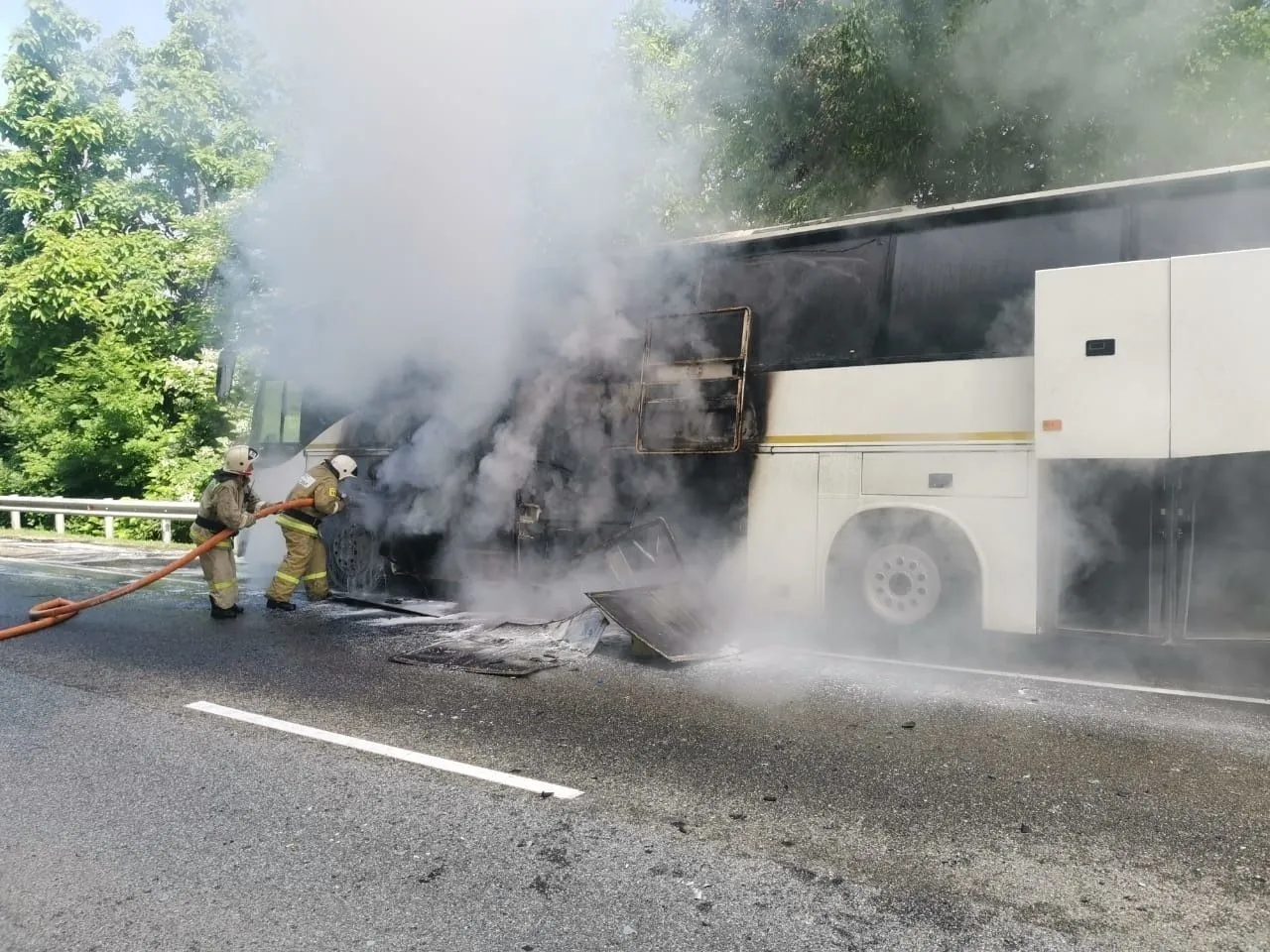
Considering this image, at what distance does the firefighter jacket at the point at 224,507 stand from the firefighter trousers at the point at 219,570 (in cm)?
9

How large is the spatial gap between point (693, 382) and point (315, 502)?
3303mm

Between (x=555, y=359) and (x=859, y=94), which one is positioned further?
(x=859, y=94)

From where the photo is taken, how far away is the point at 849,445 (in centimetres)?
618

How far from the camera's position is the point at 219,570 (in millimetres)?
7312

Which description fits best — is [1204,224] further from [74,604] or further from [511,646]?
[74,604]

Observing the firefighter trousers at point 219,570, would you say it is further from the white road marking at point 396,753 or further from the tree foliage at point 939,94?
the tree foliage at point 939,94

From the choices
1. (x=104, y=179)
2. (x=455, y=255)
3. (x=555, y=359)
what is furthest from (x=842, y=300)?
(x=104, y=179)

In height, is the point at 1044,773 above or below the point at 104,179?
below

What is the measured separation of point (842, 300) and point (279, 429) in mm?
5820

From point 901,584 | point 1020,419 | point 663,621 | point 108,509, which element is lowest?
point 663,621

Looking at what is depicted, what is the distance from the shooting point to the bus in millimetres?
5180

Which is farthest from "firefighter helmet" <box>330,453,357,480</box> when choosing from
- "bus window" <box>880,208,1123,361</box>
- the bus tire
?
"bus window" <box>880,208,1123,361</box>

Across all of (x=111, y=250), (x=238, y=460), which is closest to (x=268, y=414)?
(x=238, y=460)

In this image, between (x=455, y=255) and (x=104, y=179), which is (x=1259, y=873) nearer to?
(x=455, y=255)
